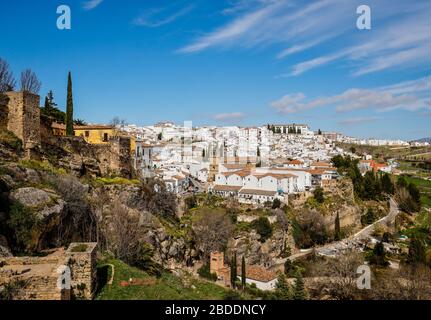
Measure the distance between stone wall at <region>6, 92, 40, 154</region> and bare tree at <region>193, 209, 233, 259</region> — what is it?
63.0 ft

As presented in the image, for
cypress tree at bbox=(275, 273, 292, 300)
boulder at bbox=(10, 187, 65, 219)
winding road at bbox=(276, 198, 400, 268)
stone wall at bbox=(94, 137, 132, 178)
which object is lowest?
winding road at bbox=(276, 198, 400, 268)

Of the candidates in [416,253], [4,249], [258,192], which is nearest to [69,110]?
[4,249]

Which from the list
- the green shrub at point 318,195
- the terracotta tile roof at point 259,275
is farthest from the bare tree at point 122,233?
the green shrub at point 318,195

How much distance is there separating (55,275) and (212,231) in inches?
1108

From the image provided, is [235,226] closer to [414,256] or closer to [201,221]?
[201,221]

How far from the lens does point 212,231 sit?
3550 centimetres

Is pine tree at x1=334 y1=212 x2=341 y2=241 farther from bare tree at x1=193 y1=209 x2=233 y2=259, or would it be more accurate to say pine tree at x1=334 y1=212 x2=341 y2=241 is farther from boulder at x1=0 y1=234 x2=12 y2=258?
boulder at x1=0 y1=234 x2=12 y2=258

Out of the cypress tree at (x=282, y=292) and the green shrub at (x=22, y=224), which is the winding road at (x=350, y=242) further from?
the green shrub at (x=22, y=224)

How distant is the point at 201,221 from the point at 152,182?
6.94m

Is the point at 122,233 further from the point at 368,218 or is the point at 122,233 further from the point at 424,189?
the point at 424,189

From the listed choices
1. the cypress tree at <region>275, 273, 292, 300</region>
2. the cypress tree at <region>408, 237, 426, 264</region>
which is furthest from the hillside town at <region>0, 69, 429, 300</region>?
the cypress tree at <region>408, 237, 426, 264</region>

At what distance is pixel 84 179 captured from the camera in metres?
24.1

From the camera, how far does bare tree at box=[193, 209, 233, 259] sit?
34.3m

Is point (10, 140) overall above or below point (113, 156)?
above
